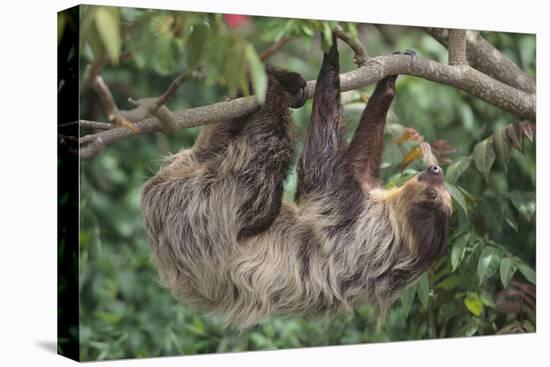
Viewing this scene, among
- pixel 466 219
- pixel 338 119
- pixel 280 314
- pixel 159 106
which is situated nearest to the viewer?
pixel 159 106

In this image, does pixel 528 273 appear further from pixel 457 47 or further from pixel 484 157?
pixel 457 47

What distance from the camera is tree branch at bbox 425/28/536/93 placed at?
21.2 ft

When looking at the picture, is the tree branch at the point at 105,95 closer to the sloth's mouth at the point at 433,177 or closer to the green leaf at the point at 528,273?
the sloth's mouth at the point at 433,177

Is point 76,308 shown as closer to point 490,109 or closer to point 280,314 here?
point 280,314

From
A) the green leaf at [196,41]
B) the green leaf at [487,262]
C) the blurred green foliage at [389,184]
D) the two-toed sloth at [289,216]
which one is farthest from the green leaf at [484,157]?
the green leaf at [196,41]

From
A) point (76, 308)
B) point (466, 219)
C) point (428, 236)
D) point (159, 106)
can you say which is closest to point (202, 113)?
point (159, 106)

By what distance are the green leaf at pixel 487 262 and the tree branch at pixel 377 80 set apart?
109cm

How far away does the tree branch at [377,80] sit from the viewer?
16.8 feet

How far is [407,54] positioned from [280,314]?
1.93 meters

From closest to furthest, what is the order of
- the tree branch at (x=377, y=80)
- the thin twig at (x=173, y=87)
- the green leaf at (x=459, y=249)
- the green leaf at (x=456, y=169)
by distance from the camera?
the thin twig at (x=173, y=87) → the tree branch at (x=377, y=80) → the green leaf at (x=459, y=249) → the green leaf at (x=456, y=169)

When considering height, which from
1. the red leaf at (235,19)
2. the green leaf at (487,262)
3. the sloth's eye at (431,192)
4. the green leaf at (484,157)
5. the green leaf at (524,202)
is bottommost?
the green leaf at (487,262)

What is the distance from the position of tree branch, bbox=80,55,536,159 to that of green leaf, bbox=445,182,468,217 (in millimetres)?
725

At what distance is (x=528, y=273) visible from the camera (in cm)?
672

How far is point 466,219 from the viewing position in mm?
6457
